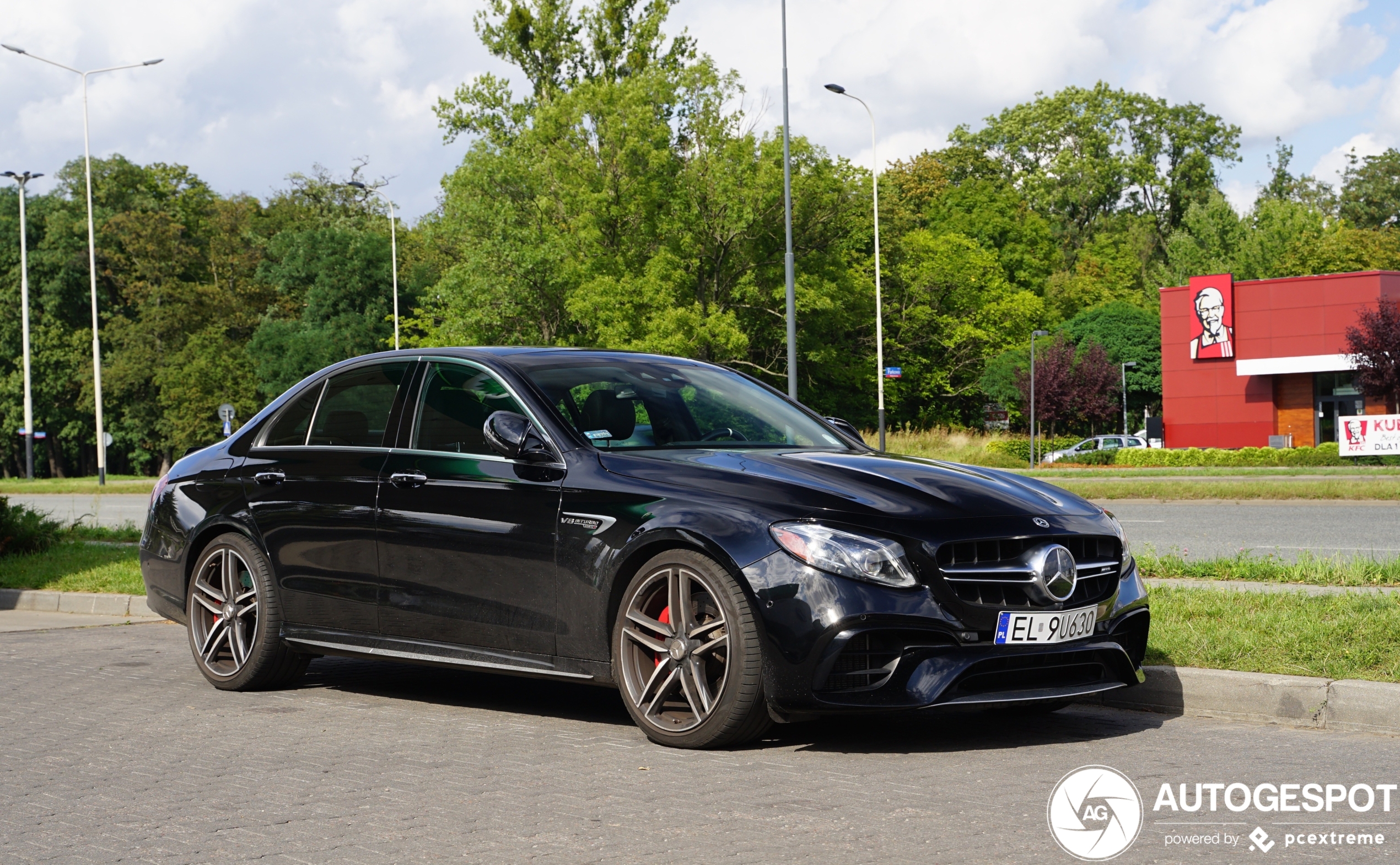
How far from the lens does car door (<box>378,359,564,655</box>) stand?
5.94 meters

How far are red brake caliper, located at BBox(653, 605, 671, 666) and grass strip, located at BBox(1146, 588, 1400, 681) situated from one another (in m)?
2.53

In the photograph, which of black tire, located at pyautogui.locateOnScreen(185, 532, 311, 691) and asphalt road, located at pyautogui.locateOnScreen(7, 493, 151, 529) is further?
asphalt road, located at pyautogui.locateOnScreen(7, 493, 151, 529)

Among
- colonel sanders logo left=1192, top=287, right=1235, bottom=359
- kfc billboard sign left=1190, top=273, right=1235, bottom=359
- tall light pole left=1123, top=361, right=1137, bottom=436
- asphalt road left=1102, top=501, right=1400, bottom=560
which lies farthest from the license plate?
tall light pole left=1123, top=361, right=1137, bottom=436

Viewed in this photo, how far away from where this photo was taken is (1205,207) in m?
76.2

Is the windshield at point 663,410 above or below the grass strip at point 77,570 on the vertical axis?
above

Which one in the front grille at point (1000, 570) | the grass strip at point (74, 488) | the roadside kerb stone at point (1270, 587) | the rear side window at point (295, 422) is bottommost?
the grass strip at point (74, 488)

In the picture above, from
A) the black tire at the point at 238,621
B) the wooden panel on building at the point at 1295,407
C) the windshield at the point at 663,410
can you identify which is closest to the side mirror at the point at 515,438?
the windshield at the point at 663,410

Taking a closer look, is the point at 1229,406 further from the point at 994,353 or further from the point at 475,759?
the point at 475,759

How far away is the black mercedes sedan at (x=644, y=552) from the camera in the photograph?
16.9 feet

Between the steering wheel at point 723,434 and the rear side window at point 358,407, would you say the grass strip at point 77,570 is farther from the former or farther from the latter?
the steering wheel at point 723,434

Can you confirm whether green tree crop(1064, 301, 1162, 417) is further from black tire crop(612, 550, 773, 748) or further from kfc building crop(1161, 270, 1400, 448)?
black tire crop(612, 550, 773, 748)

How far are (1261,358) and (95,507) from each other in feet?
148

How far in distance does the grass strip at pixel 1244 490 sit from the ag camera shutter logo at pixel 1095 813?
16405 mm

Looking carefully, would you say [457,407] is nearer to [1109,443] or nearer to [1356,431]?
[1356,431]
